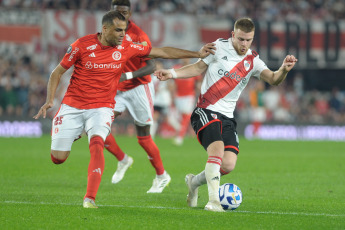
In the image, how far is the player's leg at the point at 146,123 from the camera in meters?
10.1

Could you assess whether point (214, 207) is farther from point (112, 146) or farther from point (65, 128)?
point (112, 146)

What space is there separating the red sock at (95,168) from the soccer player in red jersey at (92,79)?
21 cm

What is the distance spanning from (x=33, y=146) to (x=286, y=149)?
24.0 feet

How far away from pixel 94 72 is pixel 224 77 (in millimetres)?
1604

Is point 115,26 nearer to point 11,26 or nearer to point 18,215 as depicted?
point 18,215

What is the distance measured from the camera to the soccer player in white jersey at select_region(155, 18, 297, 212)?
819cm

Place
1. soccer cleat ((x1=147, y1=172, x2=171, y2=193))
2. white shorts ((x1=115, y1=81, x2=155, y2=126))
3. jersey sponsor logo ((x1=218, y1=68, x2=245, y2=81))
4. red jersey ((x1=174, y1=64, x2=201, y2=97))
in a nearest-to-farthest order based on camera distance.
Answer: jersey sponsor logo ((x1=218, y1=68, x2=245, y2=81)) < soccer cleat ((x1=147, y1=172, x2=171, y2=193)) < white shorts ((x1=115, y1=81, x2=155, y2=126)) < red jersey ((x1=174, y1=64, x2=201, y2=97))

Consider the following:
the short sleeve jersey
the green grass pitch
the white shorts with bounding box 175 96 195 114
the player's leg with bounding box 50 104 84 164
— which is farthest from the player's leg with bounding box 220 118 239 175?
the white shorts with bounding box 175 96 195 114

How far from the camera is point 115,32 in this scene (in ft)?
26.6

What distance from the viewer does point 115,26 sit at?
26.4 feet

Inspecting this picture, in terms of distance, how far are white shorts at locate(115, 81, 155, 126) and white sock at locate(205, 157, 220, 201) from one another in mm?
2693

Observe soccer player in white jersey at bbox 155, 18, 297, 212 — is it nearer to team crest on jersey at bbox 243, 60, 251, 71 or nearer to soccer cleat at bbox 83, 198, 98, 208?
team crest on jersey at bbox 243, 60, 251, 71

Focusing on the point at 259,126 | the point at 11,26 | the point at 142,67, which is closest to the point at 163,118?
the point at 259,126

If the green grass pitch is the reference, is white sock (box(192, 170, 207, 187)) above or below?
above
